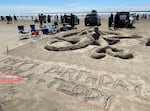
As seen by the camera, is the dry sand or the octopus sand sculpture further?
the octopus sand sculpture

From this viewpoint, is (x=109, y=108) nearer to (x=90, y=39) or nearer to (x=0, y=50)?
(x=90, y=39)

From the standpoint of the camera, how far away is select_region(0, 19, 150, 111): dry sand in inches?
232

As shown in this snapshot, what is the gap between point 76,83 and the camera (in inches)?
281

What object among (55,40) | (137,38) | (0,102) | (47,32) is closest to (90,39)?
(55,40)

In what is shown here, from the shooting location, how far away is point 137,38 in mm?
13766

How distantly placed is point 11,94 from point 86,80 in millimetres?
2783

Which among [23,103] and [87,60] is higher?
[87,60]

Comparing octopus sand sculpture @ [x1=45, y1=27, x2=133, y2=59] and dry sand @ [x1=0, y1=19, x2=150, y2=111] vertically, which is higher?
octopus sand sculpture @ [x1=45, y1=27, x2=133, y2=59]

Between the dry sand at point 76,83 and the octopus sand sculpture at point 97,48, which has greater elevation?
the octopus sand sculpture at point 97,48

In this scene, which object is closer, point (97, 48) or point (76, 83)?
point (76, 83)

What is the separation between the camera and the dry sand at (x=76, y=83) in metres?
5.88

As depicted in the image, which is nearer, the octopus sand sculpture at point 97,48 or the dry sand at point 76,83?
the dry sand at point 76,83

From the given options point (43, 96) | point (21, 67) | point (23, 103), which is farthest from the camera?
point (21, 67)

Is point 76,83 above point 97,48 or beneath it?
beneath
